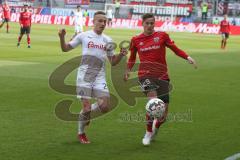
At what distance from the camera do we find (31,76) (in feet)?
60.9

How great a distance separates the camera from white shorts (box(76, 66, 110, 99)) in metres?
9.71

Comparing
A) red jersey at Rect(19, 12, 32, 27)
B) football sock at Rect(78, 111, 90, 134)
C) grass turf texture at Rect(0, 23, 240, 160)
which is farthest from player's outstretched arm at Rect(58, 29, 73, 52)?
red jersey at Rect(19, 12, 32, 27)

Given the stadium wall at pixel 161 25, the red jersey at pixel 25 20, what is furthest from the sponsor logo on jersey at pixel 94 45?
the stadium wall at pixel 161 25

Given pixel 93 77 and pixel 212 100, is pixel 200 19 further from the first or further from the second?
Result: pixel 93 77

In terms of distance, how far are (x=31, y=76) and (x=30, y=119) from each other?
275 inches

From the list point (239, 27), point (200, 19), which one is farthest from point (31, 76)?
point (200, 19)

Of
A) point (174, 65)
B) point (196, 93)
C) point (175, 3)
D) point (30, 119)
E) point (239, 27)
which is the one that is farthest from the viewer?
point (175, 3)

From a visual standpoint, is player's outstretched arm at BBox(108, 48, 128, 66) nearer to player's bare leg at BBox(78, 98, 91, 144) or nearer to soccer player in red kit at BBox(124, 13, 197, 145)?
soccer player in red kit at BBox(124, 13, 197, 145)

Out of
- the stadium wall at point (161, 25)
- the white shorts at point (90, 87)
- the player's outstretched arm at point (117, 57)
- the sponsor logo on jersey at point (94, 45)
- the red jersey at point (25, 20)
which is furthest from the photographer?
the stadium wall at point (161, 25)

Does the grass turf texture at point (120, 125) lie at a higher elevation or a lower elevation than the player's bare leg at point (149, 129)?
lower

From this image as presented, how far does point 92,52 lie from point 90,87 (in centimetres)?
58

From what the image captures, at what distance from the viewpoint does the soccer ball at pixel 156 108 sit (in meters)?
9.57

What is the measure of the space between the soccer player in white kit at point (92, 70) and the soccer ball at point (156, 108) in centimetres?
75

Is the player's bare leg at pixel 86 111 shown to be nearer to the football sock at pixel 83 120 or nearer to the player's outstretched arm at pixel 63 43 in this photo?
the football sock at pixel 83 120
